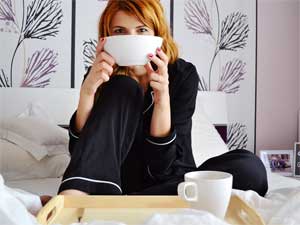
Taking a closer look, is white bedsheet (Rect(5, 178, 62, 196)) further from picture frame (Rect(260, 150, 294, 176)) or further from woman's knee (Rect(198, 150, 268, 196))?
picture frame (Rect(260, 150, 294, 176))

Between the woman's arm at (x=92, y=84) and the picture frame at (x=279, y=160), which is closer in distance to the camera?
the woman's arm at (x=92, y=84)

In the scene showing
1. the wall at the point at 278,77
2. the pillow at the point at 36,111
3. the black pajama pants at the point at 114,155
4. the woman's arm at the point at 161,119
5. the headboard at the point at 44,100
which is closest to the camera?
the black pajama pants at the point at 114,155

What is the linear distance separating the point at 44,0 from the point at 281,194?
1.69 m

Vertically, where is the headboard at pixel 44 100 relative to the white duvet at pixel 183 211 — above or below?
above

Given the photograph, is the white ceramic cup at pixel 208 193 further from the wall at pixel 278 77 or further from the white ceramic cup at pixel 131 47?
the wall at pixel 278 77

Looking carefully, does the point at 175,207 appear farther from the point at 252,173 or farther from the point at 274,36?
the point at 274,36

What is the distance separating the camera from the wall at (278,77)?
2.54 metres

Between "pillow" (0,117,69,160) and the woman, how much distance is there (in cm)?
43

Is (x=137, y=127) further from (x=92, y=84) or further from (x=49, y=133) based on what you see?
(x=49, y=133)

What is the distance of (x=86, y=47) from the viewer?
221 cm

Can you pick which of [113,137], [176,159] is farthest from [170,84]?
[113,137]

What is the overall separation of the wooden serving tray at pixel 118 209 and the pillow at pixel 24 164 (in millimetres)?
841

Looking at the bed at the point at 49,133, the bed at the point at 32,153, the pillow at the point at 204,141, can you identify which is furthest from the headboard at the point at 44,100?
the pillow at the point at 204,141

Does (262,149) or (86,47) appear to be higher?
(86,47)
